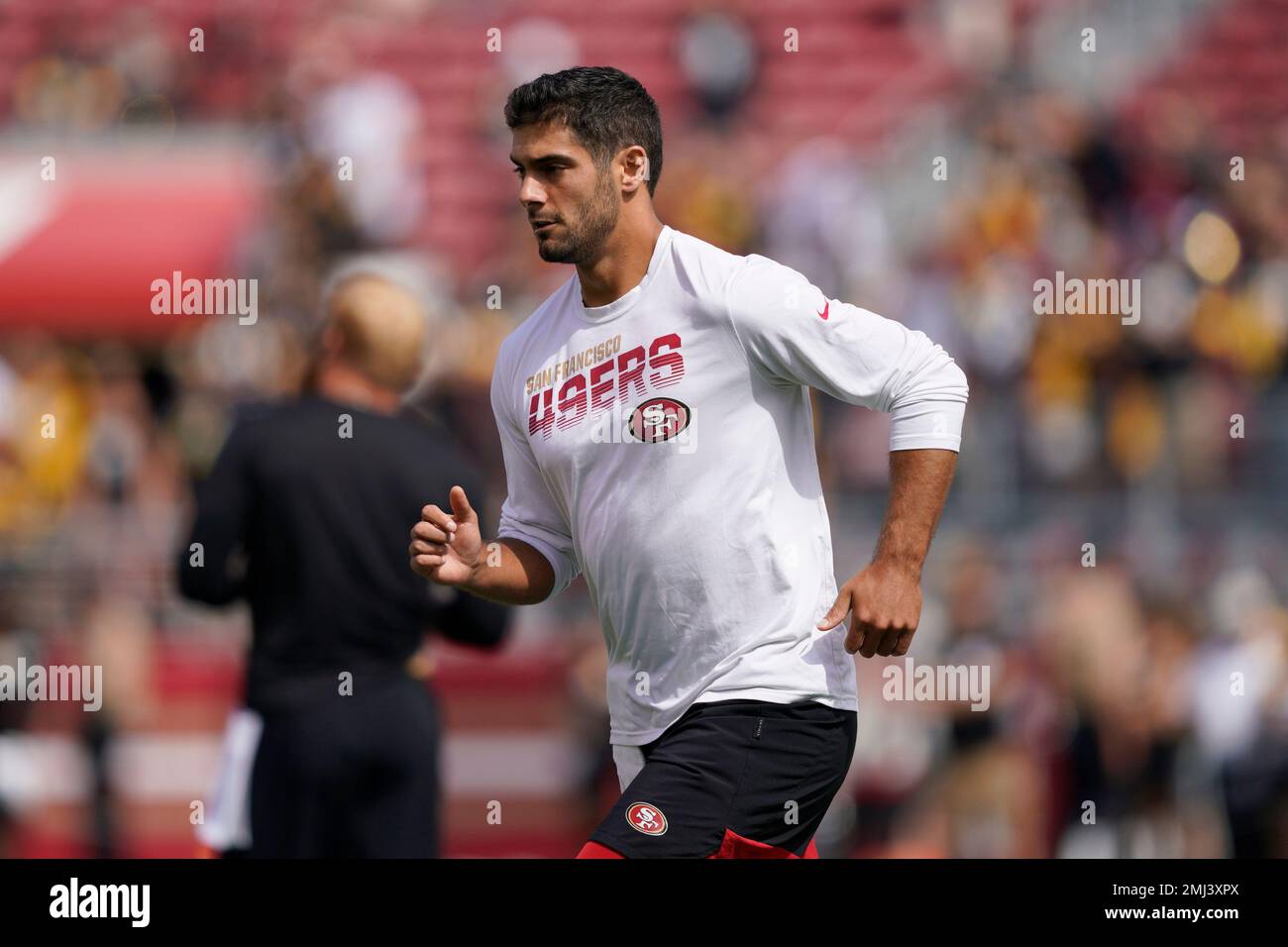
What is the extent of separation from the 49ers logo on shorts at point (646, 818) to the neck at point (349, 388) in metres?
1.99

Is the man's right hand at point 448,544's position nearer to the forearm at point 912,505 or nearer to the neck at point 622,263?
the neck at point 622,263

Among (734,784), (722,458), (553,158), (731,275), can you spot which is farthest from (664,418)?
(734,784)

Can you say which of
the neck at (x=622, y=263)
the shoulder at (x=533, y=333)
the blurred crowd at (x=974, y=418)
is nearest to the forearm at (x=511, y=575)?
the shoulder at (x=533, y=333)

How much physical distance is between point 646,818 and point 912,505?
786mm

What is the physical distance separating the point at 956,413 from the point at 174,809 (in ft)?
21.0

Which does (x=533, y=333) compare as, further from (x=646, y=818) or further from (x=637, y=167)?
(x=646, y=818)

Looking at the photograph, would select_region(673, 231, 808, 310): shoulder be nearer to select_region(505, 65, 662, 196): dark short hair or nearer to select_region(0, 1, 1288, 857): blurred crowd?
select_region(505, 65, 662, 196): dark short hair

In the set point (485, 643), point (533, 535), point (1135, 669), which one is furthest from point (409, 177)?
point (533, 535)

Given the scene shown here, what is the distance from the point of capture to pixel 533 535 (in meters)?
3.86

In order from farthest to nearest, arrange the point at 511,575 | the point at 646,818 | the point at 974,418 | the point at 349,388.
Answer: the point at 974,418, the point at 349,388, the point at 511,575, the point at 646,818

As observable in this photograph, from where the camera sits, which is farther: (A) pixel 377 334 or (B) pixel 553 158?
(A) pixel 377 334

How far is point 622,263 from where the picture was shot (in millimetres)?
3561

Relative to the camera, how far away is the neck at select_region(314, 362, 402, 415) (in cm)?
492

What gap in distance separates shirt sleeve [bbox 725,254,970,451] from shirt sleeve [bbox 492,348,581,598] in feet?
2.05
